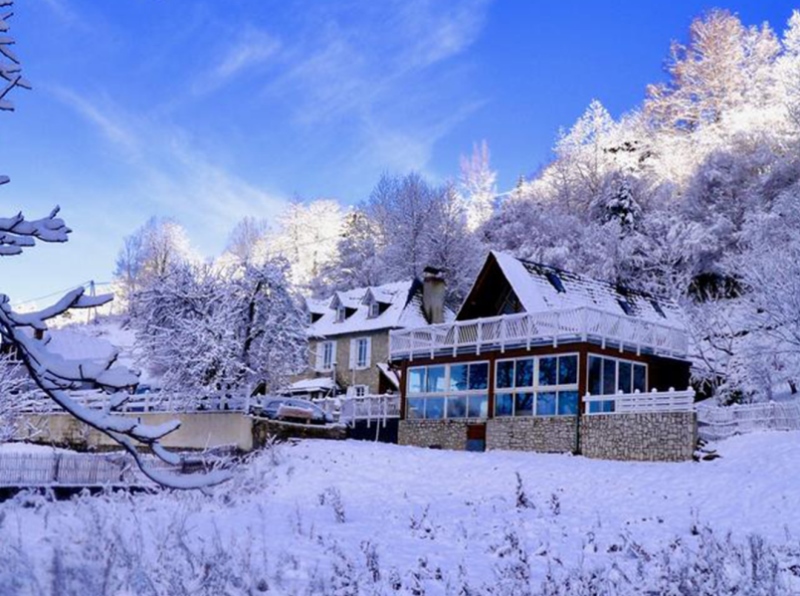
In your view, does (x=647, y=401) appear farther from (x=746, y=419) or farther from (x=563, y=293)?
(x=563, y=293)

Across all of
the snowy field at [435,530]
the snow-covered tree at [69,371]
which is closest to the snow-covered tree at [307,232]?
the snowy field at [435,530]

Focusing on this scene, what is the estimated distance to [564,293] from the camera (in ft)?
103

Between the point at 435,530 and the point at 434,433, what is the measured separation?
1575 centimetres

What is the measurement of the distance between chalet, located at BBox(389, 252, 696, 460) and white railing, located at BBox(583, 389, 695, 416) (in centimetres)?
3

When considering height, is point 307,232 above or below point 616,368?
above

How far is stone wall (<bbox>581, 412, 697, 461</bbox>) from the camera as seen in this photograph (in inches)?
912

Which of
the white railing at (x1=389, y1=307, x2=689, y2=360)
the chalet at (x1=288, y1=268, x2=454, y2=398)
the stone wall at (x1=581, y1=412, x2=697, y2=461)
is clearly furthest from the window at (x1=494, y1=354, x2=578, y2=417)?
the chalet at (x1=288, y1=268, x2=454, y2=398)

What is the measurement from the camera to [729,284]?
45.9m

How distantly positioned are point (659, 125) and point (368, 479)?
167 feet

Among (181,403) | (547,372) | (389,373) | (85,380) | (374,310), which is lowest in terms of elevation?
(181,403)

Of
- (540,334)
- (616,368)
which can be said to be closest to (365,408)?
(540,334)

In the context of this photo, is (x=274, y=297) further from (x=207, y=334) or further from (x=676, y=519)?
(x=676, y=519)

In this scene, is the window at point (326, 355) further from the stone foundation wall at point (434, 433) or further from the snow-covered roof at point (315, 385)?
the stone foundation wall at point (434, 433)

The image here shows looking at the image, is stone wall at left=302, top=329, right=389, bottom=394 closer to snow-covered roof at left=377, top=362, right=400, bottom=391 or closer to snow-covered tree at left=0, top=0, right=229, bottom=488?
snow-covered roof at left=377, top=362, right=400, bottom=391
